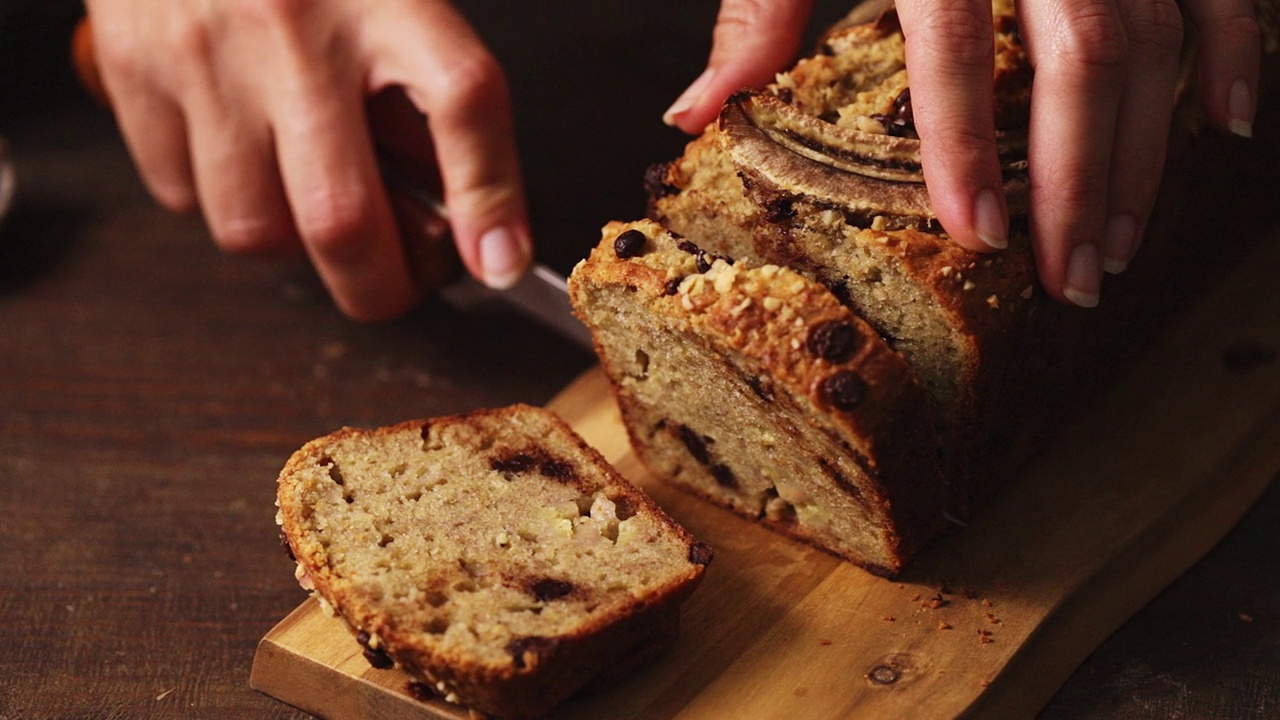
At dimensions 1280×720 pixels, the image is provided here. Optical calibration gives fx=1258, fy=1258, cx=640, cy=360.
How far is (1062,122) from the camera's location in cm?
255

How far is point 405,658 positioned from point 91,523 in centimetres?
131

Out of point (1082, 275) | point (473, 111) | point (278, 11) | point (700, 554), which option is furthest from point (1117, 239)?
point (278, 11)

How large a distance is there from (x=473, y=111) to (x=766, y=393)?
4.37ft

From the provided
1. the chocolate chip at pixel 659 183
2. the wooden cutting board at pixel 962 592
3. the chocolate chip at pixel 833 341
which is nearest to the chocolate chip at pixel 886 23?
the chocolate chip at pixel 659 183

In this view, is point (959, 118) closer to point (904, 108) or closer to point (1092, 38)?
point (904, 108)

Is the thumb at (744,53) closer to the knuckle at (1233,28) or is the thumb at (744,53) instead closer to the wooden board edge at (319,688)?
the knuckle at (1233,28)

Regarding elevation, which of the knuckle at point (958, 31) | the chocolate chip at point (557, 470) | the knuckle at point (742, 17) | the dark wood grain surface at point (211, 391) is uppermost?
the knuckle at point (958, 31)

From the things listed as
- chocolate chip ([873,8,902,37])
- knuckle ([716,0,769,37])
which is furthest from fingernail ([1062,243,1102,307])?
knuckle ([716,0,769,37])

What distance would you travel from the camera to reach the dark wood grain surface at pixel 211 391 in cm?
272

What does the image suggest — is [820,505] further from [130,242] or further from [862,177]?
[130,242]

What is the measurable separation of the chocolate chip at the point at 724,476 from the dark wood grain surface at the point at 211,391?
0.85m

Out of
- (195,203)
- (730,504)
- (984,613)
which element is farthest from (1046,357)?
(195,203)

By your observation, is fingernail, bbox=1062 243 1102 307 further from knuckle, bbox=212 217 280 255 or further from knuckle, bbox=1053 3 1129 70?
knuckle, bbox=212 217 280 255

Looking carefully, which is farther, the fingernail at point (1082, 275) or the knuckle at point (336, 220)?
the knuckle at point (336, 220)
